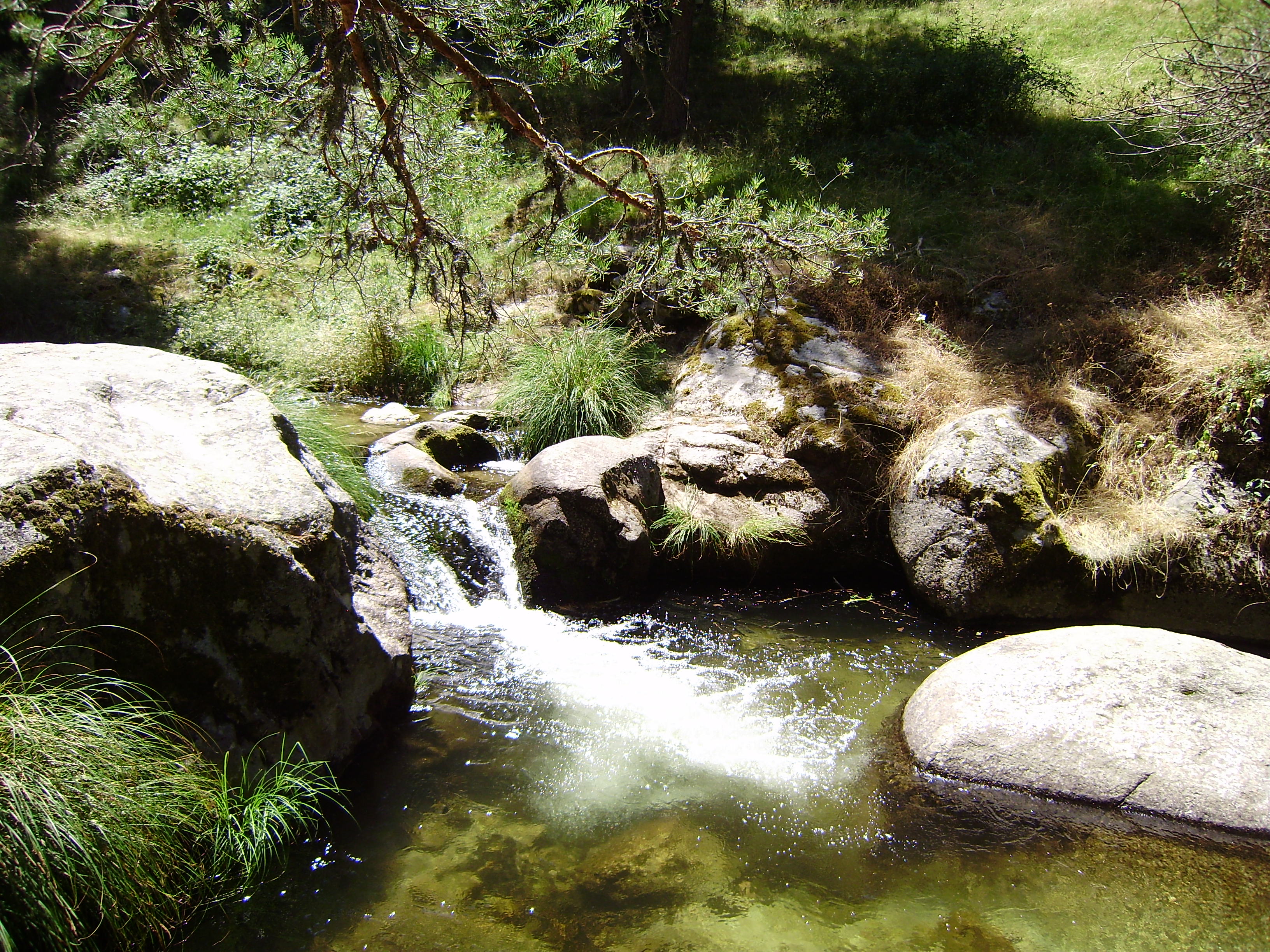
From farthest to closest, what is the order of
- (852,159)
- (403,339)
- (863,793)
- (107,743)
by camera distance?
(852,159), (403,339), (863,793), (107,743)

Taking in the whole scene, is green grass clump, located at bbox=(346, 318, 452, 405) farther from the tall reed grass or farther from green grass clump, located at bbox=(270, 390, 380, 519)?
the tall reed grass

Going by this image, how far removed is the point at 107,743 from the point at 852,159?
9.82m

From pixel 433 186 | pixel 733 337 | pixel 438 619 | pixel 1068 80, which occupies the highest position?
pixel 1068 80

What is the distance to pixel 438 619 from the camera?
471cm

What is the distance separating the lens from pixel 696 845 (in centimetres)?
294

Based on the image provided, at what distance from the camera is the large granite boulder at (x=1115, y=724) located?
3.11 meters

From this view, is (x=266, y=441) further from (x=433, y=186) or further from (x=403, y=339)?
(x=403, y=339)

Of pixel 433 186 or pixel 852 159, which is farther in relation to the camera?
pixel 852 159

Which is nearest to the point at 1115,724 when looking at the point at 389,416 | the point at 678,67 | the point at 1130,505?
the point at 1130,505

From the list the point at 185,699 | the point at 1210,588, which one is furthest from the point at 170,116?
the point at 1210,588

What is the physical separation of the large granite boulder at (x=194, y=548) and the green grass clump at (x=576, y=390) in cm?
298

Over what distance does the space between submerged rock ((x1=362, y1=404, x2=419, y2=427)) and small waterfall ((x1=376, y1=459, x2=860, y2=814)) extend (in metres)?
1.87

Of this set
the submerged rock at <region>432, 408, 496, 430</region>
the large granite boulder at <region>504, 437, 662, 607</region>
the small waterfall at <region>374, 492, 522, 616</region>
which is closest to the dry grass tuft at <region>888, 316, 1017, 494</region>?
the large granite boulder at <region>504, 437, 662, 607</region>

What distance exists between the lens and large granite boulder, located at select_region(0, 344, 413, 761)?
240cm
